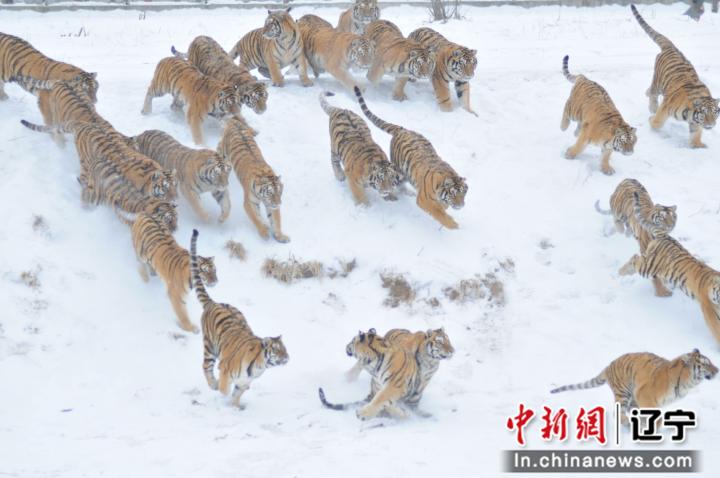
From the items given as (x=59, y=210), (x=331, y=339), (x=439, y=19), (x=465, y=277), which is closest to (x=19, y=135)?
(x=59, y=210)

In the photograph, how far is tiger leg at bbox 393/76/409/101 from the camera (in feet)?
38.5

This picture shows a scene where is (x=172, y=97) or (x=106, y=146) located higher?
(x=172, y=97)

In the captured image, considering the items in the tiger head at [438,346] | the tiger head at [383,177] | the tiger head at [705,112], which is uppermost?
the tiger head at [705,112]

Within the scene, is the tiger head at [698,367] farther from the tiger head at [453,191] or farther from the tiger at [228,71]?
the tiger at [228,71]

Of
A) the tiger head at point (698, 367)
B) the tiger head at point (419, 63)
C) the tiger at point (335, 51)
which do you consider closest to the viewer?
the tiger head at point (698, 367)

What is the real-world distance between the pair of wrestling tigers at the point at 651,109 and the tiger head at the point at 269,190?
11.3 feet

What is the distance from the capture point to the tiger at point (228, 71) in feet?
34.2

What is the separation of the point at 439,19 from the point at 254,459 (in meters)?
10.2

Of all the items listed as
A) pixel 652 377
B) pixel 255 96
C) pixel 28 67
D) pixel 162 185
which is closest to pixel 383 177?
pixel 255 96

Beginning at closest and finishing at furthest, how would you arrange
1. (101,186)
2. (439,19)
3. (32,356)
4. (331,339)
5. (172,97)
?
(32,356) → (331,339) → (101,186) → (172,97) → (439,19)

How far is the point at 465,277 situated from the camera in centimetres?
948

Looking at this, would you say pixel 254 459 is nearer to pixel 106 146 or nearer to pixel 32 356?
pixel 32 356

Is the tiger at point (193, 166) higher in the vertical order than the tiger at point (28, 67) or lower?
lower

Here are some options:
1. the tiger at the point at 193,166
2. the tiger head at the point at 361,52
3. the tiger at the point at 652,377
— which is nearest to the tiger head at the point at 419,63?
the tiger head at the point at 361,52
